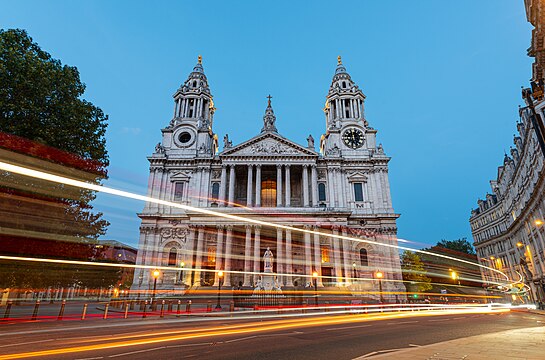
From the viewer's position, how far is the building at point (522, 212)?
56.4 ft

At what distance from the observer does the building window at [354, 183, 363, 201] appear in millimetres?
45844

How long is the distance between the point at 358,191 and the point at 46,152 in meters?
39.9

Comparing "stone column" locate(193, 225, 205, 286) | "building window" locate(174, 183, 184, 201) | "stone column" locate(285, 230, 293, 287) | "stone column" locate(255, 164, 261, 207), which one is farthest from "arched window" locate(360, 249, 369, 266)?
"building window" locate(174, 183, 184, 201)

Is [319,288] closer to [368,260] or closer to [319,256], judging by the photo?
[319,256]

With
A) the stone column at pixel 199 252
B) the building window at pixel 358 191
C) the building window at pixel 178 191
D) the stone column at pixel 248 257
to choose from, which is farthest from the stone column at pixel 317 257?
the building window at pixel 178 191

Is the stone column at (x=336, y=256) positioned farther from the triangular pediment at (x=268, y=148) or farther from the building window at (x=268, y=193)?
the triangular pediment at (x=268, y=148)

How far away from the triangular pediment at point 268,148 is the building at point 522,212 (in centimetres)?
2600

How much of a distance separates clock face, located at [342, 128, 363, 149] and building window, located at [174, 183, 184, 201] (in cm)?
2802

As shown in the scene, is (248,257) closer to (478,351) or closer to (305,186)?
(305,186)

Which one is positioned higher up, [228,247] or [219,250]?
[228,247]

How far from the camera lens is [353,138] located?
5047 cm

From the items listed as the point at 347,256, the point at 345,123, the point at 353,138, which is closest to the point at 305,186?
the point at 347,256

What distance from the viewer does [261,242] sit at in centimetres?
4062

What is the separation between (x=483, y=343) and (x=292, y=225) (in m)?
31.2
